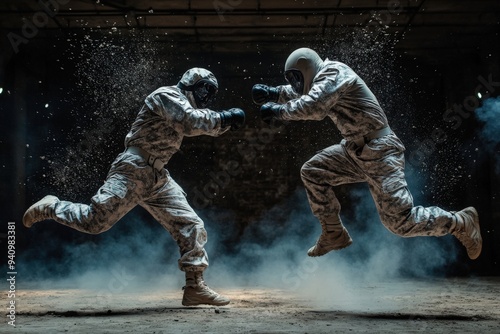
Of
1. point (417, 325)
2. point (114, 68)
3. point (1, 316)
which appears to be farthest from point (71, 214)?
point (114, 68)

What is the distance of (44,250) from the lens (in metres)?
10.1

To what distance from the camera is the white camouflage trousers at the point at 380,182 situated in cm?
422

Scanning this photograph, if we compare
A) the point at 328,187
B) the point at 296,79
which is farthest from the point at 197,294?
the point at 296,79

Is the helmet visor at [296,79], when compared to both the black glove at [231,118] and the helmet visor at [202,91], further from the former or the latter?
the helmet visor at [202,91]

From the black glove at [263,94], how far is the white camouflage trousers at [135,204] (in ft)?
3.50

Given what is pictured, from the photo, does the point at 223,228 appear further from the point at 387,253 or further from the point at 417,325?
the point at 417,325

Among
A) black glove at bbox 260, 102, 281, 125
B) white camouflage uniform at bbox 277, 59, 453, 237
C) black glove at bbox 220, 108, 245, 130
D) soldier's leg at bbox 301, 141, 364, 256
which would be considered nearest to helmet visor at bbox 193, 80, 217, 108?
black glove at bbox 220, 108, 245, 130

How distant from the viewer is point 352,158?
4574 millimetres

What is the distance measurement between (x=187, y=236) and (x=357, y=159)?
161 centimetres

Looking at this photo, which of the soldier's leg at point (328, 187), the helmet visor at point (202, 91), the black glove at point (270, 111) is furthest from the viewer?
the helmet visor at point (202, 91)

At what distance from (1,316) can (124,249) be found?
565 centimetres

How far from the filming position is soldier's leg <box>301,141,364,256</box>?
466 cm

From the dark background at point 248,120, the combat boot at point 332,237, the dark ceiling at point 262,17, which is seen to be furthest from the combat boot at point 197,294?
the dark background at point 248,120

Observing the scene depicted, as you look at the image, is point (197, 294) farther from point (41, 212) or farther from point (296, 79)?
point (296, 79)
